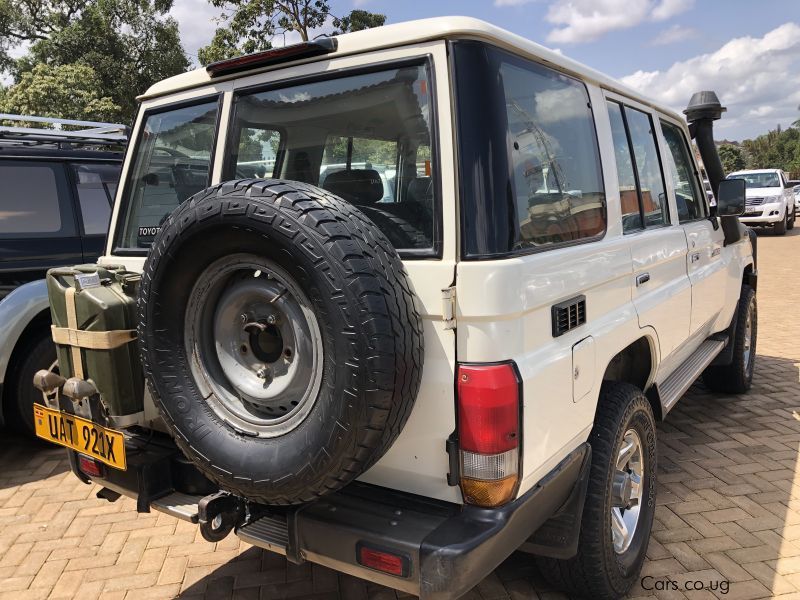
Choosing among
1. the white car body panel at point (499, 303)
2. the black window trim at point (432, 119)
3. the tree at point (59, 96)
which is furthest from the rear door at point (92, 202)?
the tree at point (59, 96)

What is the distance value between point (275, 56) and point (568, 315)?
4.30 ft

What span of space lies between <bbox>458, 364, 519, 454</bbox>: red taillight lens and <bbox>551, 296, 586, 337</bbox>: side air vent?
297 mm

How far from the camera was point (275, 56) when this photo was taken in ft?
7.04

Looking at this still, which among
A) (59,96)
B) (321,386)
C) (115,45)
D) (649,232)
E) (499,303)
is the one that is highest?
(115,45)

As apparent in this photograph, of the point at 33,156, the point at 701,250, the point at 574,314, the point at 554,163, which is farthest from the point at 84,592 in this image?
the point at 701,250

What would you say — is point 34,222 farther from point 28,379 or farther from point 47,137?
point 28,379

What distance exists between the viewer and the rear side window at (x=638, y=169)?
8.88ft

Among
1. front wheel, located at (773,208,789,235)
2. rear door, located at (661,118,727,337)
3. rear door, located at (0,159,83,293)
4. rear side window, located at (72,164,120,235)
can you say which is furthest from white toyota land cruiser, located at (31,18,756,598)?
front wheel, located at (773,208,789,235)

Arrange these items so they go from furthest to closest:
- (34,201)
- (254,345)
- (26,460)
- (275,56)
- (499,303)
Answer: (34,201) < (26,460) < (275,56) < (254,345) < (499,303)

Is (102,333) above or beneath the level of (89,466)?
above

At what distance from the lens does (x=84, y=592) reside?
2725 millimetres

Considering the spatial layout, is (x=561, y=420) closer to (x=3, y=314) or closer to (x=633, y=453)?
(x=633, y=453)

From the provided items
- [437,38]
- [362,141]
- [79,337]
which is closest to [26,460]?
[79,337]

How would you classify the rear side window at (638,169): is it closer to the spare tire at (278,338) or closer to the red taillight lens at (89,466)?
the spare tire at (278,338)
